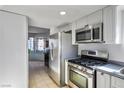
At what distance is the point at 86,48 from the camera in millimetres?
3291

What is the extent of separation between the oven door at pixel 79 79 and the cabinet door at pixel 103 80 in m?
0.16

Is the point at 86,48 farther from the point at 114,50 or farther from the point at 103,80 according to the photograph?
the point at 103,80

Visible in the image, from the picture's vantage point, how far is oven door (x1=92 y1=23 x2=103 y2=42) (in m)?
2.22

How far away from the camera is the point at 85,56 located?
3236 millimetres

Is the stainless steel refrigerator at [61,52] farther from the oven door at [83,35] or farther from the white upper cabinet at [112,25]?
the white upper cabinet at [112,25]

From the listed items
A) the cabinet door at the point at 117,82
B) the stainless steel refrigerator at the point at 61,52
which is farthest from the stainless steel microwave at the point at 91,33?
the cabinet door at the point at 117,82

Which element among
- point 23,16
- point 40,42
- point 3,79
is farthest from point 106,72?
point 40,42

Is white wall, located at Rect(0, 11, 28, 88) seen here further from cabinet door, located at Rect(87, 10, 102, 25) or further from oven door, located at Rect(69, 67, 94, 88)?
cabinet door, located at Rect(87, 10, 102, 25)

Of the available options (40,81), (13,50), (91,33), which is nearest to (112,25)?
(91,33)

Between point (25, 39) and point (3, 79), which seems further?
point (25, 39)

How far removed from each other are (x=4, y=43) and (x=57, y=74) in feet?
5.23

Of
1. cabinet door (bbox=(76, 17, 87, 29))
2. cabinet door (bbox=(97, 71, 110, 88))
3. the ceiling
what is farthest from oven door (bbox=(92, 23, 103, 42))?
cabinet door (bbox=(97, 71, 110, 88))

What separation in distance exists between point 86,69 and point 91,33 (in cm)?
72
